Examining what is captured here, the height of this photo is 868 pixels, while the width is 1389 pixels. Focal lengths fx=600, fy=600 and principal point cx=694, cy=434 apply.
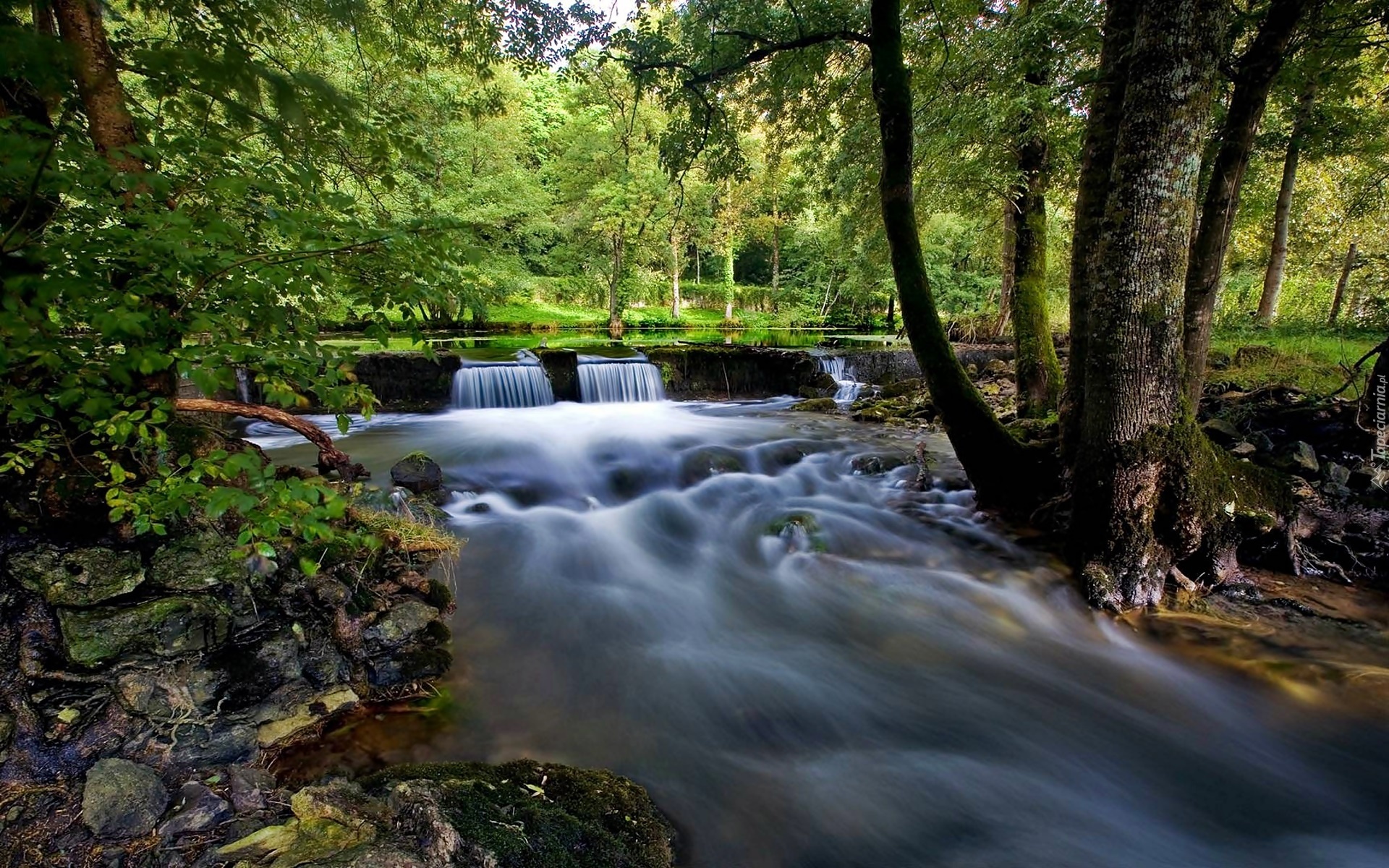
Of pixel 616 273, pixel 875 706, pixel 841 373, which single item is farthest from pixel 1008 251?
pixel 616 273

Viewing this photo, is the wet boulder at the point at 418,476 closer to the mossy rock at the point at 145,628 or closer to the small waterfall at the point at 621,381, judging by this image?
the mossy rock at the point at 145,628

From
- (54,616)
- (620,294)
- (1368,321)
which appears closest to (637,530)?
(54,616)

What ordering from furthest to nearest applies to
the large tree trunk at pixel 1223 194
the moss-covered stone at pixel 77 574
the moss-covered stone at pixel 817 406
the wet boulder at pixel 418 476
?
the moss-covered stone at pixel 817 406 < the wet boulder at pixel 418 476 < the large tree trunk at pixel 1223 194 < the moss-covered stone at pixel 77 574

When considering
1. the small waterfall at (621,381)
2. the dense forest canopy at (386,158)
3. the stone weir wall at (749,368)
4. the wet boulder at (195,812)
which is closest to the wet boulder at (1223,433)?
the dense forest canopy at (386,158)

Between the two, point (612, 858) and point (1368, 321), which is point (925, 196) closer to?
point (1368, 321)

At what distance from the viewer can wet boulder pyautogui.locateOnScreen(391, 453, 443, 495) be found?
252 inches

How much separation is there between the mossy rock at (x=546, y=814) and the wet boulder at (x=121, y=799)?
2.12 ft

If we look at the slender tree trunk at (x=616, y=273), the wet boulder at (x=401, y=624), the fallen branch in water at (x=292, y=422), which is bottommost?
the wet boulder at (x=401, y=624)

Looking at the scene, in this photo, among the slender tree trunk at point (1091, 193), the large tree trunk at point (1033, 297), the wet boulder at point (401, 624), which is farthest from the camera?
the large tree trunk at point (1033, 297)

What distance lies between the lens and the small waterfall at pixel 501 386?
1323 cm

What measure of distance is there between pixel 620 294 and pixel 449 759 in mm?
31898

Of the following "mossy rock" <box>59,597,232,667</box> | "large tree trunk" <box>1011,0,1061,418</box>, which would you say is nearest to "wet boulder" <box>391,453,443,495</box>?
"mossy rock" <box>59,597,232,667</box>

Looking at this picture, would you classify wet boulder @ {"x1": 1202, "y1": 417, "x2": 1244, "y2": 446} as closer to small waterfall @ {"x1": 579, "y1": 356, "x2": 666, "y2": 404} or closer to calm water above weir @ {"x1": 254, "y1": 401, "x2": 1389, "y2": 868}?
calm water above weir @ {"x1": 254, "y1": 401, "x2": 1389, "y2": 868}

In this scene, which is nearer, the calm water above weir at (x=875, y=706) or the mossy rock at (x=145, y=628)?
the mossy rock at (x=145, y=628)
